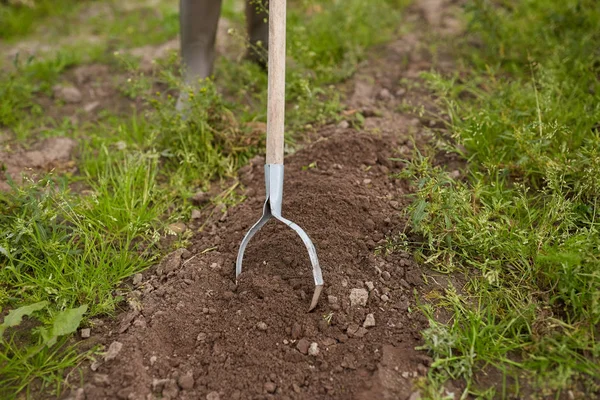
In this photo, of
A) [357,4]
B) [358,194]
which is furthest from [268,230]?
[357,4]

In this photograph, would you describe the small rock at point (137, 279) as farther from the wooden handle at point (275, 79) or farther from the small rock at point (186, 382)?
the wooden handle at point (275, 79)

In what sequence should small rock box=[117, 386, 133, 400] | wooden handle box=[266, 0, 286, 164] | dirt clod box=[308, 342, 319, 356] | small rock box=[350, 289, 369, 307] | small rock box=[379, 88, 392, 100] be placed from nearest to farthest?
small rock box=[117, 386, 133, 400] → dirt clod box=[308, 342, 319, 356] → small rock box=[350, 289, 369, 307] → wooden handle box=[266, 0, 286, 164] → small rock box=[379, 88, 392, 100]

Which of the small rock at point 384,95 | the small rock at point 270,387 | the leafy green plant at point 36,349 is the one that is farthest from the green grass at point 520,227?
the leafy green plant at point 36,349

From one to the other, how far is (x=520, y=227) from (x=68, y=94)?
8.58ft

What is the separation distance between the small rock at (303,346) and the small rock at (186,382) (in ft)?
1.16

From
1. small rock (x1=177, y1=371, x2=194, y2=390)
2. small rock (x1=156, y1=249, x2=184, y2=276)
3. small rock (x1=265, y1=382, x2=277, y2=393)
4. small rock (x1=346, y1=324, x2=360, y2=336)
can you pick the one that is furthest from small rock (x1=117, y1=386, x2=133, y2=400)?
small rock (x1=346, y1=324, x2=360, y2=336)

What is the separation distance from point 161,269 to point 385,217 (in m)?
0.91

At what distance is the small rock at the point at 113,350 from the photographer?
1807 millimetres

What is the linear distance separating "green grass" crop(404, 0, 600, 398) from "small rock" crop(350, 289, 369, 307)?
0.20 m

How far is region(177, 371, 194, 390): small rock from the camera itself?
172 centimetres

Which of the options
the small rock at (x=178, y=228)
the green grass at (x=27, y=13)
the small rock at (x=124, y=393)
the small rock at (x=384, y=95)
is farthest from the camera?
the green grass at (x=27, y=13)

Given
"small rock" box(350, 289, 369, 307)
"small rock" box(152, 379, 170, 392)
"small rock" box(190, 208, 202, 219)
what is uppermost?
"small rock" box(350, 289, 369, 307)

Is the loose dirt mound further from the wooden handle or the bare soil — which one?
the wooden handle

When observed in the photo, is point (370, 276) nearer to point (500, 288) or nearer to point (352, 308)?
point (352, 308)
